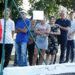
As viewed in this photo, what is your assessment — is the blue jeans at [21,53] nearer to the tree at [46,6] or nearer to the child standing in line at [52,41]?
the child standing in line at [52,41]

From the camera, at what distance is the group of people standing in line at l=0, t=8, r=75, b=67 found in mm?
10914

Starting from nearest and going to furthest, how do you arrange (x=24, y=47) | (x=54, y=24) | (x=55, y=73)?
(x=55, y=73)
(x=24, y=47)
(x=54, y=24)

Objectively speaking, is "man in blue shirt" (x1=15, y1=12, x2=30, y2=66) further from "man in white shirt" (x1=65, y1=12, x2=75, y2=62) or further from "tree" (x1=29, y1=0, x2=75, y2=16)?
"tree" (x1=29, y1=0, x2=75, y2=16)

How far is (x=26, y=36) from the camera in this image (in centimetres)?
1147

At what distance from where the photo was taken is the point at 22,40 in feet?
37.7

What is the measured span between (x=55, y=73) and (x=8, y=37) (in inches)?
65.5

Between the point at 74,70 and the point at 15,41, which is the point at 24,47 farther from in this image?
the point at 74,70

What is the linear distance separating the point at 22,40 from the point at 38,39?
634 mm

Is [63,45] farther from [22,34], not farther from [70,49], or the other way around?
[22,34]

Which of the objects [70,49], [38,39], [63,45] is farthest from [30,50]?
[70,49]

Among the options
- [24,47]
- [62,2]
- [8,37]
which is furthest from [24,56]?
[62,2]

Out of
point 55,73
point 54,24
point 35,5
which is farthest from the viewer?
point 35,5

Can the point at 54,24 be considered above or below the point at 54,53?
above

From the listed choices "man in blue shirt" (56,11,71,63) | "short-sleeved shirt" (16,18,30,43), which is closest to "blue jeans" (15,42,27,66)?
"short-sleeved shirt" (16,18,30,43)
